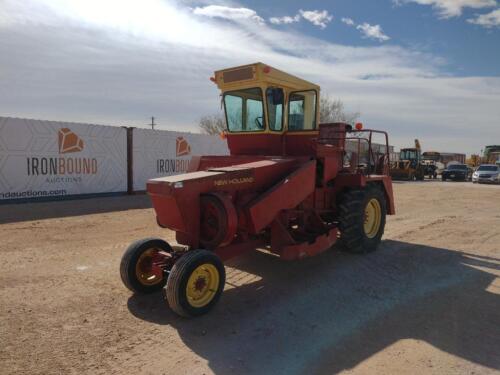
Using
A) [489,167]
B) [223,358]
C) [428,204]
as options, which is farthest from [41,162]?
[489,167]

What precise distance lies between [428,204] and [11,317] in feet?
43.3

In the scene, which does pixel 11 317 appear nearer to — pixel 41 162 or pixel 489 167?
pixel 41 162

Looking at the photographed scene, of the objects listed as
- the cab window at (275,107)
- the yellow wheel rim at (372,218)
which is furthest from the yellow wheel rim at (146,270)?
the yellow wheel rim at (372,218)

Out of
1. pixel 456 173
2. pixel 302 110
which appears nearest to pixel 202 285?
pixel 302 110

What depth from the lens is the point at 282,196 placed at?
5.42 m

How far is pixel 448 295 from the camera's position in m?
5.22

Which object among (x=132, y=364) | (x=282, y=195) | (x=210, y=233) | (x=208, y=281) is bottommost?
(x=132, y=364)

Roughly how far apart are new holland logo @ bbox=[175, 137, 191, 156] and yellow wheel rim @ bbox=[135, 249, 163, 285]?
13.1m

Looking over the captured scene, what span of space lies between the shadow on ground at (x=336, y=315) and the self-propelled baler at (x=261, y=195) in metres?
0.38

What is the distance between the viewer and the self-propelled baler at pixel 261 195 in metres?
4.76

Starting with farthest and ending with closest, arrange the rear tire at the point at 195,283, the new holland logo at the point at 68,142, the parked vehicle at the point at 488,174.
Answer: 1. the parked vehicle at the point at 488,174
2. the new holland logo at the point at 68,142
3. the rear tire at the point at 195,283

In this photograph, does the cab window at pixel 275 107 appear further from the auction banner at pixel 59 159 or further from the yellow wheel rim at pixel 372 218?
the auction banner at pixel 59 159

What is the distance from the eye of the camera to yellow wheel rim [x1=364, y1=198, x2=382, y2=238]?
7406 millimetres

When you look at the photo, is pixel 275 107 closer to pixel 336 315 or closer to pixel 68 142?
pixel 336 315
